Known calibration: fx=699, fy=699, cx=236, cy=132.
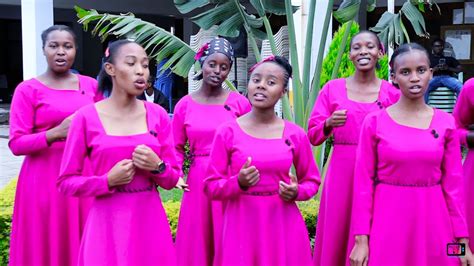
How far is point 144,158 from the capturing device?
11.8 ft

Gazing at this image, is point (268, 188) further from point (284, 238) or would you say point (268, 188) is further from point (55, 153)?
point (55, 153)

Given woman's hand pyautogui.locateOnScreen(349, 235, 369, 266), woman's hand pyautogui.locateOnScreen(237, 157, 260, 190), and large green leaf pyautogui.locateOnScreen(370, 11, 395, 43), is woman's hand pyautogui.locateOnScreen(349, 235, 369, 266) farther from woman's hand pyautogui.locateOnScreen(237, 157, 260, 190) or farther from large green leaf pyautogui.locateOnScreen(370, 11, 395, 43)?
large green leaf pyautogui.locateOnScreen(370, 11, 395, 43)

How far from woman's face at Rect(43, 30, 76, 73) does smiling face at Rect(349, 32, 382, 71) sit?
6.59 ft

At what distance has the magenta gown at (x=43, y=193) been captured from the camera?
4754 mm

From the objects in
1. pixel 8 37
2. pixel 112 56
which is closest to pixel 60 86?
pixel 112 56

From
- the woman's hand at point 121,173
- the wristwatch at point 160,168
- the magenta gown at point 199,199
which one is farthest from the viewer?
the magenta gown at point 199,199

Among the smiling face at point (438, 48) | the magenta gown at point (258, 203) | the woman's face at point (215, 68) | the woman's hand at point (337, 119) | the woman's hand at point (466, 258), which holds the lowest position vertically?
the woman's hand at point (466, 258)

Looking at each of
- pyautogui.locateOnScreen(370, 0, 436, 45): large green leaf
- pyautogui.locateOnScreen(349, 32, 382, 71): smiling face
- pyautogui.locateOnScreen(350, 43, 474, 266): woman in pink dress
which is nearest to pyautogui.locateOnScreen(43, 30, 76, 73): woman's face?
pyautogui.locateOnScreen(349, 32, 382, 71): smiling face

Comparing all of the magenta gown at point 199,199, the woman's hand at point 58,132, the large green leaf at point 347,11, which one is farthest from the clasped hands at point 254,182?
the large green leaf at point 347,11

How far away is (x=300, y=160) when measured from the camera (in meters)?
4.17

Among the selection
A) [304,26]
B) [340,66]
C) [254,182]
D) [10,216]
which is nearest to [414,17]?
[340,66]

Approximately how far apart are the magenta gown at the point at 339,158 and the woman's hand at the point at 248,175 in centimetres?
131

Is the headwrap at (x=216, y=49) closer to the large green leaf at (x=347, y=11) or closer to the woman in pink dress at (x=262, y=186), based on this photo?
the woman in pink dress at (x=262, y=186)

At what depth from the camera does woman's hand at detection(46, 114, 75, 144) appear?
4551mm
